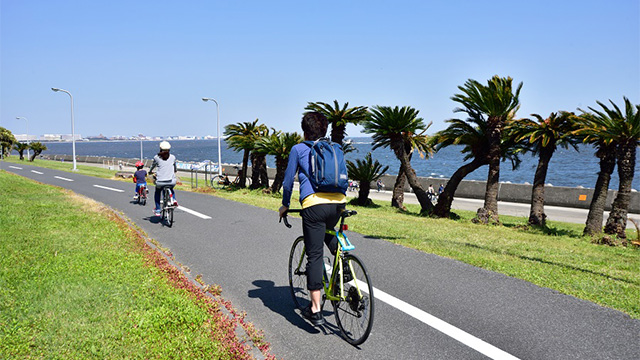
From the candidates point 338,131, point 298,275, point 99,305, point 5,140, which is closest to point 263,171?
point 338,131

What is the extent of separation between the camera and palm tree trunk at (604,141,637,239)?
12234mm

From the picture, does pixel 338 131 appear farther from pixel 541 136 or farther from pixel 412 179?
pixel 541 136

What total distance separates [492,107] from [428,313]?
11753 mm

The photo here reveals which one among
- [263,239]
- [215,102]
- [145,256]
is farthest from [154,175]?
[215,102]

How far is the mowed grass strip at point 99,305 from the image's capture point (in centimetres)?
384

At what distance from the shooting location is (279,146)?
2348 centimetres

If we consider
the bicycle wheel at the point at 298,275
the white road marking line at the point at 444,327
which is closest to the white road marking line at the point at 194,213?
the bicycle wheel at the point at 298,275

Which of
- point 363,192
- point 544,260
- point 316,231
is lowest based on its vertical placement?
point 363,192

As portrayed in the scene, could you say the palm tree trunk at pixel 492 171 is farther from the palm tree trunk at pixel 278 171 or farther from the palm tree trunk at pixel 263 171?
the palm tree trunk at pixel 263 171

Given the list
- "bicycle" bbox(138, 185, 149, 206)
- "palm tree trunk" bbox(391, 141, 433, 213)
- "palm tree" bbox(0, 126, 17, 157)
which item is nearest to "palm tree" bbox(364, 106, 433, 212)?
"palm tree trunk" bbox(391, 141, 433, 213)

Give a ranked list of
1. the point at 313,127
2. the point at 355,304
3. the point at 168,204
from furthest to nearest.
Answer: the point at 168,204
the point at 313,127
the point at 355,304

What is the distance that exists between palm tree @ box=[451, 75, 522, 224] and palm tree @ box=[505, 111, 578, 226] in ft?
1.52

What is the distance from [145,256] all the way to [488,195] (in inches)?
485

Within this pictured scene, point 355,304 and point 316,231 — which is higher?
point 316,231
